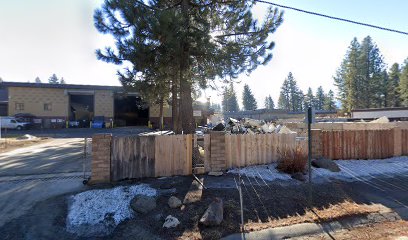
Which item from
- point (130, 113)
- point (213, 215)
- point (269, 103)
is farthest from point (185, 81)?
point (269, 103)

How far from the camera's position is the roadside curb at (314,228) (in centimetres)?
524

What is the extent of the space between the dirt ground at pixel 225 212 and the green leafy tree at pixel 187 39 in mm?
5005

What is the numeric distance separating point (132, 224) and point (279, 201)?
3.60 meters

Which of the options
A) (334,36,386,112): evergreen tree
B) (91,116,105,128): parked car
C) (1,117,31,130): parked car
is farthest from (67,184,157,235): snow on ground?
(334,36,386,112): evergreen tree

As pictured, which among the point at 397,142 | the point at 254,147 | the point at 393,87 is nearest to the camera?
the point at 254,147

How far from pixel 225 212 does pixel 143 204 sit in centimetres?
191

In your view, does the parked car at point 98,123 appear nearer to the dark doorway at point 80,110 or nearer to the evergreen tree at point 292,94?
the dark doorway at point 80,110

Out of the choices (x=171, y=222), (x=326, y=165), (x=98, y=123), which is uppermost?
(x=98, y=123)

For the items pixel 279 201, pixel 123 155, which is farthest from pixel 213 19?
pixel 279 201

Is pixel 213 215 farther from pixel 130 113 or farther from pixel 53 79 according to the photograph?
pixel 53 79

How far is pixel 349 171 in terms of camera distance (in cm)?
964

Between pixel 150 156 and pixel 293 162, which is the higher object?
pixel 150 156

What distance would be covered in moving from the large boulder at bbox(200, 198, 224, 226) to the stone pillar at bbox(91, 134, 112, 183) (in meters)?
3.65

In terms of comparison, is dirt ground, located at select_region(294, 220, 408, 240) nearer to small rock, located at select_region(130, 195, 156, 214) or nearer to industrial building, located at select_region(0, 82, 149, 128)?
small rock, located at select_region(130, 195, 156, 214)
